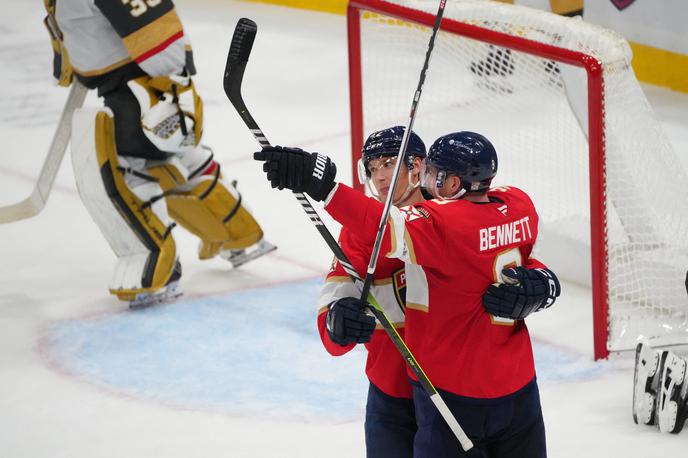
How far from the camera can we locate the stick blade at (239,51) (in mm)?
2225

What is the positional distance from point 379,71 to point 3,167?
245 centimetres

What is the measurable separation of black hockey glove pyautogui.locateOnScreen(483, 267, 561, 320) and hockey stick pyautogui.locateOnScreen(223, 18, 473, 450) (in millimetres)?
176

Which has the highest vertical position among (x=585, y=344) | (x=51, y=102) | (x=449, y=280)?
(x=449, y=280)

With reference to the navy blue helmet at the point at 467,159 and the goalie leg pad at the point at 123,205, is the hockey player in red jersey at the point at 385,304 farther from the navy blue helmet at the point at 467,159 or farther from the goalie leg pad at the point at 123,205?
the goalie leg pad at the point at 123,205

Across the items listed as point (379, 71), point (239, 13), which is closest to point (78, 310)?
point (379, 71)

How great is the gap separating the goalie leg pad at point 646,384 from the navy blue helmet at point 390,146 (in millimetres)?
1259

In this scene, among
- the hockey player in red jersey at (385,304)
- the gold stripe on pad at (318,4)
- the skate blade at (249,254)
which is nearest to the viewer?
the hockey player in red jersey at (385,304)

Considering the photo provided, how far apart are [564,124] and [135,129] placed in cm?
154

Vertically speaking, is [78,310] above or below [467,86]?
below

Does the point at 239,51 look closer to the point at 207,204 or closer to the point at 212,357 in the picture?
the point at 212,357

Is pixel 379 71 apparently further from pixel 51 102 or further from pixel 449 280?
pixel 51 102

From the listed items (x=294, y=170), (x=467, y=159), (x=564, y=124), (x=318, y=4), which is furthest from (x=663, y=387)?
(x=318, y=4)

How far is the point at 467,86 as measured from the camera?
4738mm

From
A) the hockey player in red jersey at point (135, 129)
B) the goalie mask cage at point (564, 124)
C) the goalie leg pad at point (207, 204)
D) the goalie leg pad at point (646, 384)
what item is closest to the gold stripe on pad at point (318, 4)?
the goalie mask cage at point (564, 124)
